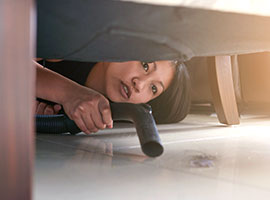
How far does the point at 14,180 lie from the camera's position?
0.33 m

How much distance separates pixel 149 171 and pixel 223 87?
3.40 ft

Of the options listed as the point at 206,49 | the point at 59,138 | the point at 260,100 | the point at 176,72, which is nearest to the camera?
the point at 206,49

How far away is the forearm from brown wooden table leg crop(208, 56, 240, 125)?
672 mm

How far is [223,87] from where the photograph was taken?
66.2 inches

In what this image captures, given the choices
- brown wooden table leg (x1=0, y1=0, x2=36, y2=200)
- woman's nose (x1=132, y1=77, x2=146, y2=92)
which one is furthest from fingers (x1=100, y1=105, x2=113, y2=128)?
brown wooden table leg (x1=0, y1=0, x2=36, y2=200)

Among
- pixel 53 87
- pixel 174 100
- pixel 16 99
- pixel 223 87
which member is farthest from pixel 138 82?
pixel 16 99

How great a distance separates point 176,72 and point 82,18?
4.43 feet

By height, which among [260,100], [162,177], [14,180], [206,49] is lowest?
[260,100]

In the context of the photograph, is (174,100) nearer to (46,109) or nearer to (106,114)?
(46,109)

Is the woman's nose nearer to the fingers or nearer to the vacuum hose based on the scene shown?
the vacuum hose

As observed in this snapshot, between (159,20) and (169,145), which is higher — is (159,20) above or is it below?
above

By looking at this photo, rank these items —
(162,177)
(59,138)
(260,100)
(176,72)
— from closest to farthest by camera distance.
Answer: (162,177) → (59,138) → (176,72) → (260,100)

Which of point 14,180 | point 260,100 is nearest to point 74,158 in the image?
point 14,180

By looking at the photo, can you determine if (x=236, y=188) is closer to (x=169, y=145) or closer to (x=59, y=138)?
(x=169, y=145)
